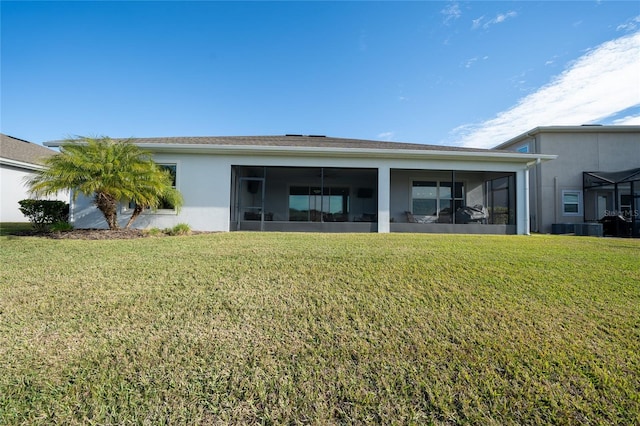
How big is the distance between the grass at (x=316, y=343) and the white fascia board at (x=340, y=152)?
573cm

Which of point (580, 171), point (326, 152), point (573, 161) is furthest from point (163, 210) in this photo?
point (580, 171)

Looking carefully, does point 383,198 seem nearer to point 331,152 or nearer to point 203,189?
point 331,152

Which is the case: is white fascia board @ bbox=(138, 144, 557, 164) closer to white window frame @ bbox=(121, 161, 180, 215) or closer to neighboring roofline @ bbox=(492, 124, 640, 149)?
white window frame @ bbox=(121, 161, 180, 215)

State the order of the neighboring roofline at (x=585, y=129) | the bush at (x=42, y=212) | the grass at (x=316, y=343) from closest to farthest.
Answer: the grass at (x=316, y=343)
the bush at (x=42, y=212)
the neighboring roofline at (x=585, y=129)

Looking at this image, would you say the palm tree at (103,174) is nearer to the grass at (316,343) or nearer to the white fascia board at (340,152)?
the white fascia board at (340,152)

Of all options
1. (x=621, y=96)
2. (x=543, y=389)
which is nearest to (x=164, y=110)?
(x=543, y=389)

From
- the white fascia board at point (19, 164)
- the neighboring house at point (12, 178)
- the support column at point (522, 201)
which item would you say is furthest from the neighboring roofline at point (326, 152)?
the neighboring house at point (12, 178)

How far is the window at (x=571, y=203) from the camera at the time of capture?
14.6m

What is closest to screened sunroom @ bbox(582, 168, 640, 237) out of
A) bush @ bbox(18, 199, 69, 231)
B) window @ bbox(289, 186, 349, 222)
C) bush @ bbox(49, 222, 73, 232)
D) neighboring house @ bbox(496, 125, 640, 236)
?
neighboring house @ bbox(496, 125, 640, 236)

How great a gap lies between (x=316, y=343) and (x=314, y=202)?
1147 centimetres

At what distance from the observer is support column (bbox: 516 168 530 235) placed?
1078 cm

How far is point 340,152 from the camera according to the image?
396 inches

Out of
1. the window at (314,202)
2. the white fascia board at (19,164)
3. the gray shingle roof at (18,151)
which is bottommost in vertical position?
the window at (314,202)

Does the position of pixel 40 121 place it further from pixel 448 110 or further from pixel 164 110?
pixel 448 110
